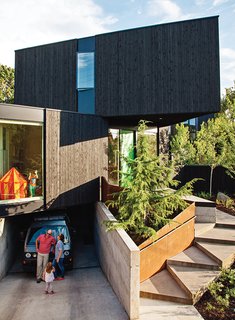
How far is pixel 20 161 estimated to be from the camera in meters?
9.29

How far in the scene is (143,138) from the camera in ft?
30.9

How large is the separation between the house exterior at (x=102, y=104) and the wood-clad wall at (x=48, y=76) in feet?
2.05

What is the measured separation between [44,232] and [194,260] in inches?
227

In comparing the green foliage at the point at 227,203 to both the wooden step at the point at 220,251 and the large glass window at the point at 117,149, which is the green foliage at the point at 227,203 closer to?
the wooden step at the point at 220,251

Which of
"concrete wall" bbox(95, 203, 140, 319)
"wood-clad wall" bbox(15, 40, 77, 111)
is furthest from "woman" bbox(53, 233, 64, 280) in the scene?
"wood-clad wall" bbox(15, 40, 77, 111)

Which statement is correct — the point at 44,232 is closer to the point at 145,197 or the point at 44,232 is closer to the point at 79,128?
the point at 79,128

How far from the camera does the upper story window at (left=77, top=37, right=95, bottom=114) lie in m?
12.5

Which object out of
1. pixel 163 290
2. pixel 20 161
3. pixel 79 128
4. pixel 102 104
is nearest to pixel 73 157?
pixel 79 128

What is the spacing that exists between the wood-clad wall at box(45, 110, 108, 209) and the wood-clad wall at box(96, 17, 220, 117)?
49.5 inches

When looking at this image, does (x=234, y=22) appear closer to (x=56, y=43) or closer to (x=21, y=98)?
(x=56, y=43)

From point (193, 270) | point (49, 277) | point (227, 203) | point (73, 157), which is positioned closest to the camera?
point (193, 270)

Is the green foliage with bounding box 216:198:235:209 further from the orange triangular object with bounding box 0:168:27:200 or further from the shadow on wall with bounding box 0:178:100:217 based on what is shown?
the orange triangular object with bounding box 0:168:27:200

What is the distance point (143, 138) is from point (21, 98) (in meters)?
9.11

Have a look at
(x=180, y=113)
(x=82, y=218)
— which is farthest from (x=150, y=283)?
(x=82, y=218)
